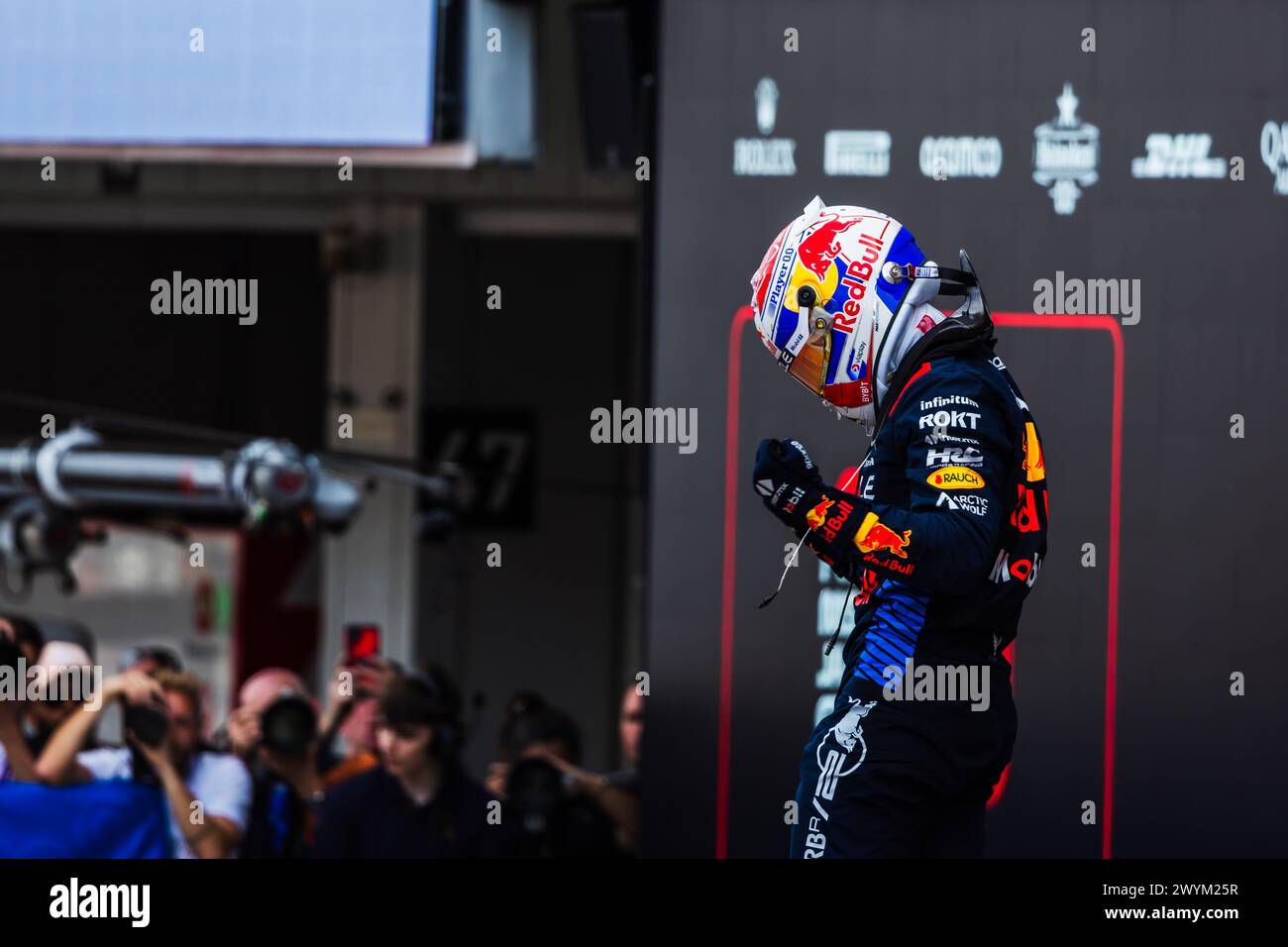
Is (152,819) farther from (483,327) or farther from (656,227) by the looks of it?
(483,327)

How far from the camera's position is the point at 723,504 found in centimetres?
413

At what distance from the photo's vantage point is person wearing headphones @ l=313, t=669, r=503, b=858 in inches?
174

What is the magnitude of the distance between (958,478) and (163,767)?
2.77m

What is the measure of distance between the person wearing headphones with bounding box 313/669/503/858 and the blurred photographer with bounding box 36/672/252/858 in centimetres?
27

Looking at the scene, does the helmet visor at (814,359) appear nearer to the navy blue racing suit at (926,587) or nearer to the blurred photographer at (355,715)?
the navy blue racing suit at (926,587)

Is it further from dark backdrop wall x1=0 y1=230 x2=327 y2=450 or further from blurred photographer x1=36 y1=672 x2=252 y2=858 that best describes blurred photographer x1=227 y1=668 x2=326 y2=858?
dark backdrop wall x1=0 y1=230 x2=327 y2=450

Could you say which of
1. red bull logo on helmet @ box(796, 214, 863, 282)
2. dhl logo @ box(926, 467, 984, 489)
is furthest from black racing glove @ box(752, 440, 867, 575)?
red bull logo on helmet @ box(796, 214, 863, 282)

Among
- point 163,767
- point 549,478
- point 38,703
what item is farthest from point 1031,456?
point 549,478

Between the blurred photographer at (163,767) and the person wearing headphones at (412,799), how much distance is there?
268 millimetres

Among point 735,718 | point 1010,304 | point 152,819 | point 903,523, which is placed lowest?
point 152,819

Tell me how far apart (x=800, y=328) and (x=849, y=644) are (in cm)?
52

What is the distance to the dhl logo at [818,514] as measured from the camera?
2.45 m
